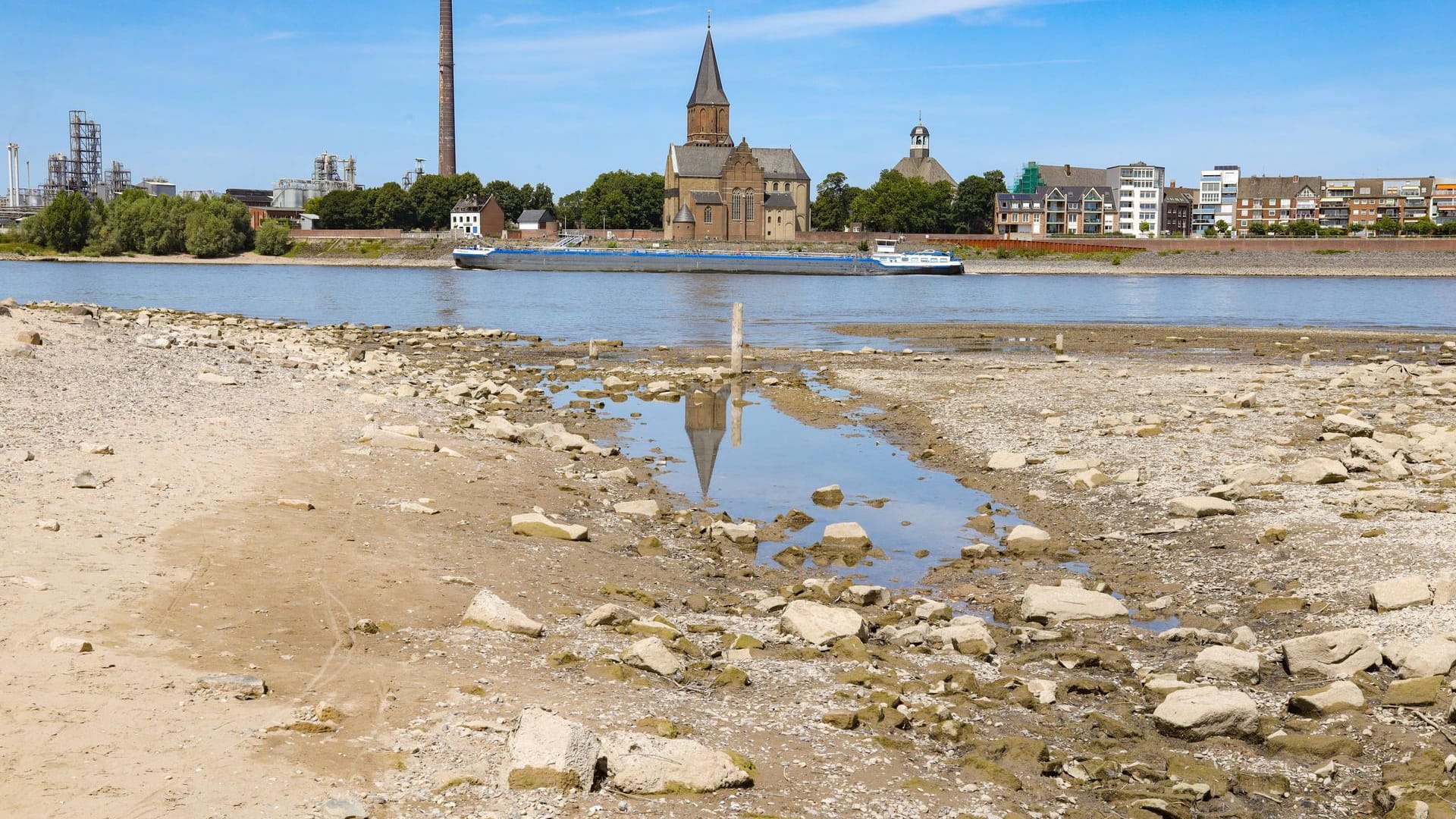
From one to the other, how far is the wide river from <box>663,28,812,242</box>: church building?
37.1 metres

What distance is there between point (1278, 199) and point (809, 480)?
199 metres

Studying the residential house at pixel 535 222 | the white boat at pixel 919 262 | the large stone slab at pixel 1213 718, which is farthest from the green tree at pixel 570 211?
the large stone slab at pixel 1213 718

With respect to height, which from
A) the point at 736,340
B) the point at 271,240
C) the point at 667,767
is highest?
the point at 271,240

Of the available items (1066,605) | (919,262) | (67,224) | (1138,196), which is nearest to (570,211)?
(67,224)

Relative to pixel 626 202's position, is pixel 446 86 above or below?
above

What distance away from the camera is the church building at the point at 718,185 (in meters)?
148

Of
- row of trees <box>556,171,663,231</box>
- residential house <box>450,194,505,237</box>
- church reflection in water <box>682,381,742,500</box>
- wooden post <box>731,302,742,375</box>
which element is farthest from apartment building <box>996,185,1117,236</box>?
church reflection in water <box>682,381,742,500</box>

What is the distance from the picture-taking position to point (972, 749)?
7.43m

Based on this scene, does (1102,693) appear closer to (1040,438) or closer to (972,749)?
(972,749)

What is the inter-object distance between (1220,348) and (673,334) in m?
19.6

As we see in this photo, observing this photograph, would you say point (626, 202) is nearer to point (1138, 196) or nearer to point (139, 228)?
point (139, 228)

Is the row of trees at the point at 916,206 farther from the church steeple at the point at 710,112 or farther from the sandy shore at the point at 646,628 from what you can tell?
the sandy shore at the point at 646,628

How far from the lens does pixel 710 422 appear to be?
76.0 feet

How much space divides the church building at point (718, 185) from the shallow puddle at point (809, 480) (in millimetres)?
124510
